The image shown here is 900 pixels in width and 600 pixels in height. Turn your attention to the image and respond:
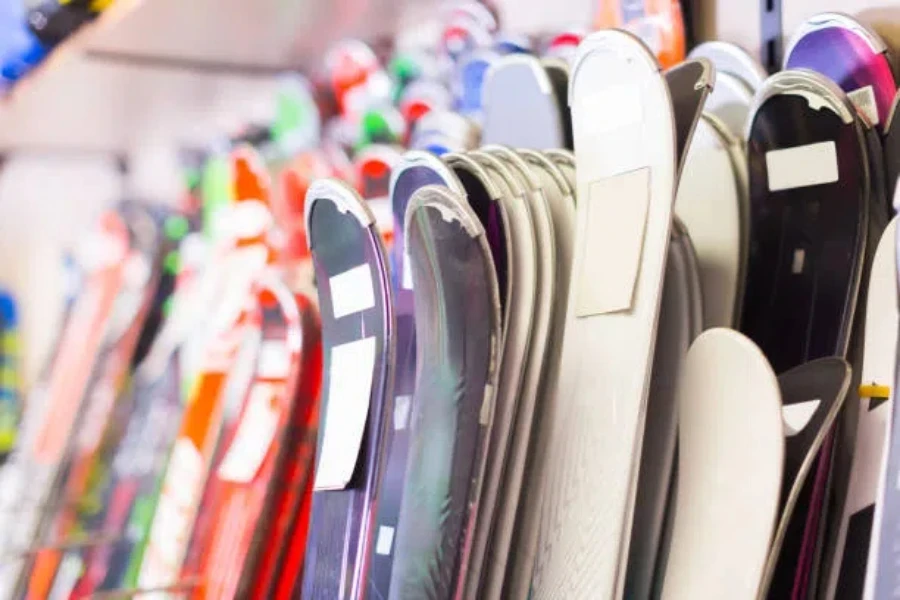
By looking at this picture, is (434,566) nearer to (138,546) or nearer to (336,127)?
(138,546)

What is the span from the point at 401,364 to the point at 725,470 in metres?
0.39

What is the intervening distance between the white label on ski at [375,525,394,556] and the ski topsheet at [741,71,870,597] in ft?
1.18

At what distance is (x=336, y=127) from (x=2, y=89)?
1.92 ft

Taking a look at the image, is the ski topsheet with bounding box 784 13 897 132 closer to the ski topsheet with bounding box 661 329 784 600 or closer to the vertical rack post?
the vertical rack post

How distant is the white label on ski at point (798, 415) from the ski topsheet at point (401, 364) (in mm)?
336

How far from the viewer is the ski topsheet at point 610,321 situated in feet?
2.81

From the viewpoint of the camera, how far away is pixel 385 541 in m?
1.03

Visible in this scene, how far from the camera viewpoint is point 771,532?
2.49 ft

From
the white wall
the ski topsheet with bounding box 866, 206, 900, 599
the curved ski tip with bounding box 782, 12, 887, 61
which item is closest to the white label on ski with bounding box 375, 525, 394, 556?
the ski topsheet with bounding box 866, 206, 900, 599

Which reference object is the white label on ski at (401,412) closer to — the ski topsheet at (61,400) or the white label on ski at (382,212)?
the white label on ski at (382,212)

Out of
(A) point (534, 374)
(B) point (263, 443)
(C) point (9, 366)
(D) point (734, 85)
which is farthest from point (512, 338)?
(C) point (9, 366)

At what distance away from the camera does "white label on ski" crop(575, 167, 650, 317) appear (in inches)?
35.0

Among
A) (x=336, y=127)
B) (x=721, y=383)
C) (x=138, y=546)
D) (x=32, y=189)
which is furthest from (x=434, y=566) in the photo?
(x=32, y=189)

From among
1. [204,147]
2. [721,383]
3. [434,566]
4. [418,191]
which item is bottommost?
[434,566]
